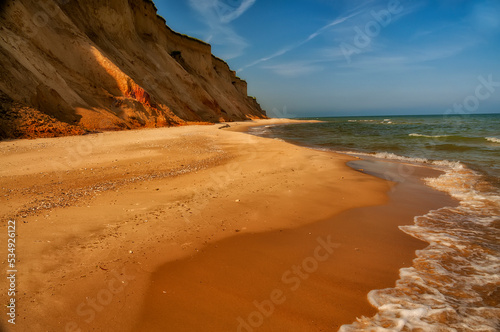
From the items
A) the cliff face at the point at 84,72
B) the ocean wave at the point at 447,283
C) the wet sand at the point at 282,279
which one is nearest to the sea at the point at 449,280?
the ocean wave at the point at 447,283

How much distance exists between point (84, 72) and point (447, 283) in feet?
70.8

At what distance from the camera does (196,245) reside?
320 cm

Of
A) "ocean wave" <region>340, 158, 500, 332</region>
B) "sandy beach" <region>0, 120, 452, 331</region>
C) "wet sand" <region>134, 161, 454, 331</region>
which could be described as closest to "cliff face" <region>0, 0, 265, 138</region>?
"sandy beach" <region>0, 120, 452, 331</region>

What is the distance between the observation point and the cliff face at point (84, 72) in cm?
1120

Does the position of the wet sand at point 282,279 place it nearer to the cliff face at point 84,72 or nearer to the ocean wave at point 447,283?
the ocean wave at point 447,283

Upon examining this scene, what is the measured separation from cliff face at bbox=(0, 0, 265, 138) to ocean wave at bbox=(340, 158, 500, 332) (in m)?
12.9

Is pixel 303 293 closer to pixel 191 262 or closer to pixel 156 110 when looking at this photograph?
pixel 191 262

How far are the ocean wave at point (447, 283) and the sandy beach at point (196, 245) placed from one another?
0.52 ft

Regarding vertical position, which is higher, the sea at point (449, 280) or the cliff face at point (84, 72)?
the cliff face at point (84, 72)

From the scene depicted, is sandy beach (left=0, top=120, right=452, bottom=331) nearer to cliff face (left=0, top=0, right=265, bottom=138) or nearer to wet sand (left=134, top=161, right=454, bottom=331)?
wet sand (left=134, top=161, right=454, bottom=331)

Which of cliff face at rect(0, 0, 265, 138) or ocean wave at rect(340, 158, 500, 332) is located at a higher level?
cliff face at rect(0, 0, 265, 138)

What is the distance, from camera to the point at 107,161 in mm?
6793

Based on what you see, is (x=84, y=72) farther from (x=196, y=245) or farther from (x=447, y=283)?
(x=447, y=283)

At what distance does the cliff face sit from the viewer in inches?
441
